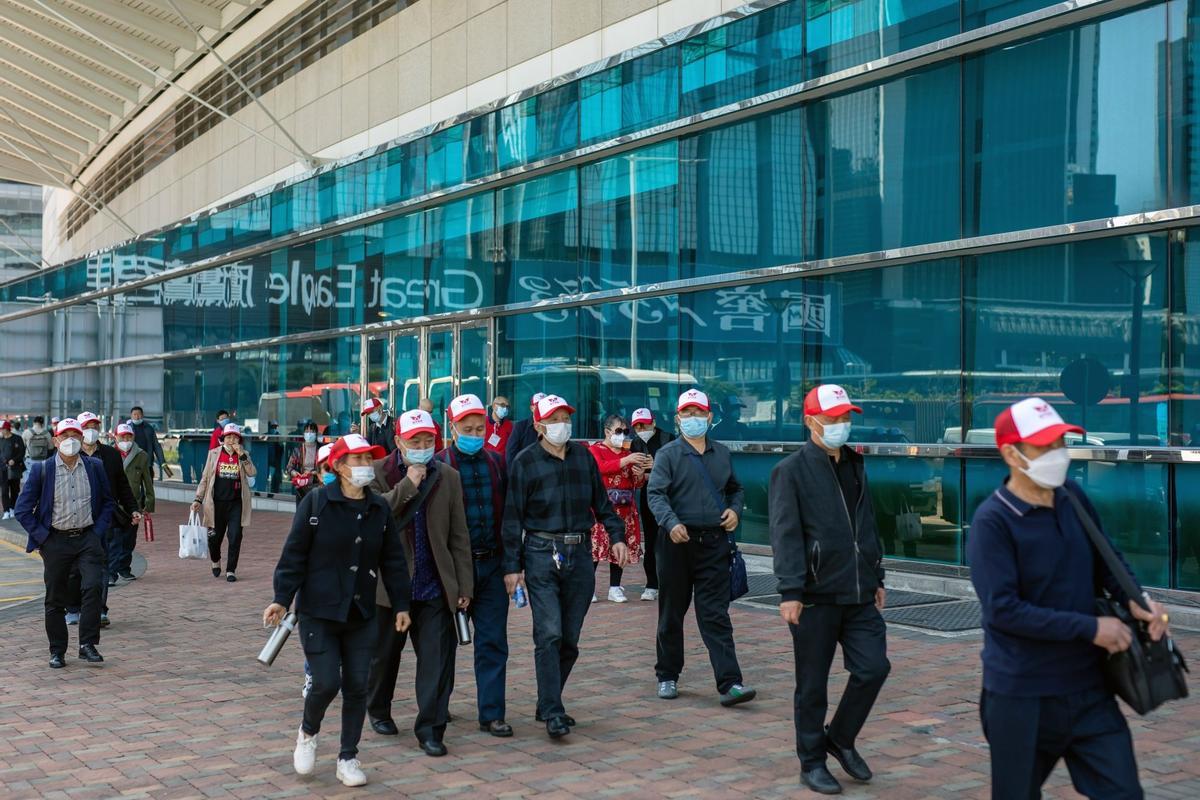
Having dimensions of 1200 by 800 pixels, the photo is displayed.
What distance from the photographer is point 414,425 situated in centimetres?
731

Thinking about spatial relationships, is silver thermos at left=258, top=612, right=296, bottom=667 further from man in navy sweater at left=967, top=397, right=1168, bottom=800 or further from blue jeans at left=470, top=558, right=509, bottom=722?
man in navy sweater at left=967, top=397, right=1168, bottom=800

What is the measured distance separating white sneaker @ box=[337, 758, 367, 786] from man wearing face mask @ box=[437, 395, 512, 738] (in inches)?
43.8

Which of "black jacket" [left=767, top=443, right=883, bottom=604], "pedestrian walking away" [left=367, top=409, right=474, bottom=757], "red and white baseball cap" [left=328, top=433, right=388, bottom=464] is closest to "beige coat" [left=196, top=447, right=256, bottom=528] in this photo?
"pedestrian walking away" [left=367, top=409, right=474, bottom=757]

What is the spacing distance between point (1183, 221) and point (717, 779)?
6.82 m

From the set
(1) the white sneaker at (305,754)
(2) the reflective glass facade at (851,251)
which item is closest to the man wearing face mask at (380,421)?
(2) the reflective glass facade at (851,251)

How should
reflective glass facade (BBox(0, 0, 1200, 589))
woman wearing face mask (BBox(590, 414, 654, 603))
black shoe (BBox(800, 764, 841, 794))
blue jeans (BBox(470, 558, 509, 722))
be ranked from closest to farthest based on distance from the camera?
black shoe (BBox(800, 764, 841, 794)) → blue jeans (BBox(470, 558, 509, 722)) → reflective glass facade (BBox(0, 0, 1200, 589)) → woman wearing face mask (BBox(590, 414, 654, 603))

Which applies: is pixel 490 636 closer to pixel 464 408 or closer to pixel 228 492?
pixel 464 408

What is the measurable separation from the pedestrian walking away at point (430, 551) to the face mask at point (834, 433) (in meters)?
2.09

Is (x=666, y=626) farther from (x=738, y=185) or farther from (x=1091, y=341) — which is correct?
(x=738, y=185)

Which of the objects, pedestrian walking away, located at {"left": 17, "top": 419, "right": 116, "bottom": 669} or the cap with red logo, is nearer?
the cap with red logo

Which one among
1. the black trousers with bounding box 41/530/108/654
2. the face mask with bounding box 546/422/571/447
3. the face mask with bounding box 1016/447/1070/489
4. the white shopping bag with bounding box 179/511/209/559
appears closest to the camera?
the face mask with bounding box 1016/447/1070/489

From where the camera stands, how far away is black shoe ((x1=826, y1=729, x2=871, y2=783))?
6.34m

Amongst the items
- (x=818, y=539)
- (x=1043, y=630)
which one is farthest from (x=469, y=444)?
(x=1043, y=630)

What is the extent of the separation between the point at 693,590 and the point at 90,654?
14.8 feet
